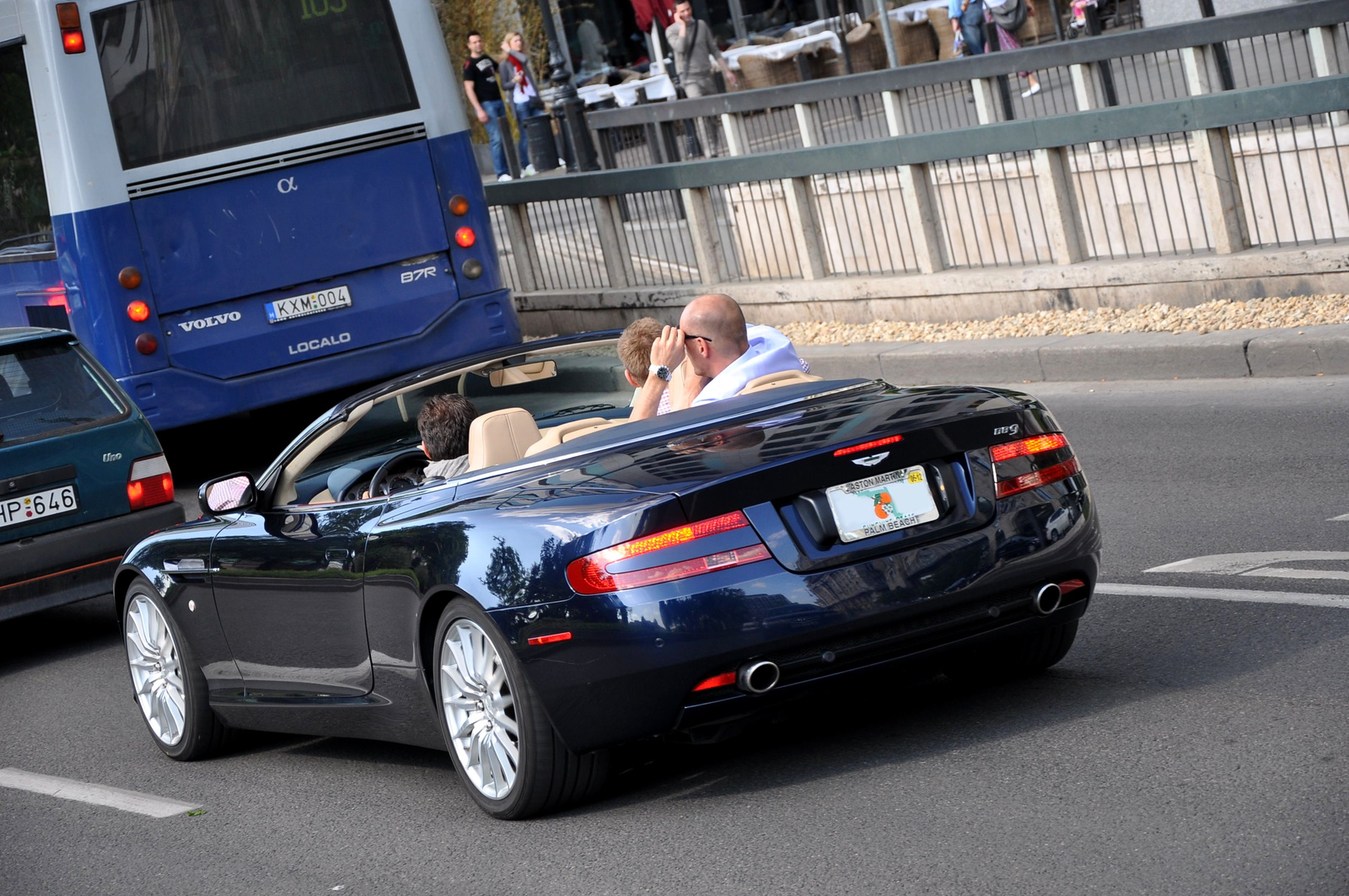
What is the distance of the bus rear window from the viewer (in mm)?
12602

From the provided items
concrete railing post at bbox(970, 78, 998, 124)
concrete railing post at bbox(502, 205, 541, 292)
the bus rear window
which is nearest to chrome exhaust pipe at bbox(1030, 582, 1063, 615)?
the bus rear window

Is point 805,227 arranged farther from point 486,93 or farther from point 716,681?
point 486,93

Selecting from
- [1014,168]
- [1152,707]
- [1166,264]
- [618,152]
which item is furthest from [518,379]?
[618,152]

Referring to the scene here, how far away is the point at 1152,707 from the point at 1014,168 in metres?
8.99

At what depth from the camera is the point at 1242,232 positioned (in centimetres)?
1202

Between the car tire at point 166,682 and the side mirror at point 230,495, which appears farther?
the car tire at point 166,682

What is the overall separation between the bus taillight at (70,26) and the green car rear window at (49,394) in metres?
3.62

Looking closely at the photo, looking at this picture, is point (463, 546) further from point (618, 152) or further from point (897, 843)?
point (618, 152)

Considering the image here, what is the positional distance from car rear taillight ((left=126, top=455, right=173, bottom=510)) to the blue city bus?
11.5 feet

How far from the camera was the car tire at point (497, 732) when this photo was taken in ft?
16.1

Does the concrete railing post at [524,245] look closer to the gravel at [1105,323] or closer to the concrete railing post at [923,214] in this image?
the gravel at [1105,323]

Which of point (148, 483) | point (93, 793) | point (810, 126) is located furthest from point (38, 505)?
point (810, 126)

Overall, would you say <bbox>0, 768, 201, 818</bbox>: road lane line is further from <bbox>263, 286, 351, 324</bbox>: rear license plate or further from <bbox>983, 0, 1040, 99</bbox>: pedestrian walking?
<bbox>983, 0, 1040, 99</bbox>: pedestrian walking

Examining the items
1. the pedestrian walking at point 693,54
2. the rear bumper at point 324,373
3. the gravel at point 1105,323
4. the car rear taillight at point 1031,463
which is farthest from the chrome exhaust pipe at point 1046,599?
the pedestrian walking at point 693,54
